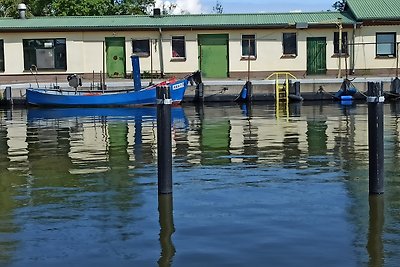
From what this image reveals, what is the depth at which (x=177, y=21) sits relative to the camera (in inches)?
1865

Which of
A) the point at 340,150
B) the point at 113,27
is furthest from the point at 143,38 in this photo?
the point at 340,150

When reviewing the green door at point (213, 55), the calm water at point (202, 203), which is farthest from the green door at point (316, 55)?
the calm water at point (202, 203)

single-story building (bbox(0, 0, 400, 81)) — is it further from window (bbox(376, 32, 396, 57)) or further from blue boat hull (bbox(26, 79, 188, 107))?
blue boat hull (bbox(26, 79, 188, 107))

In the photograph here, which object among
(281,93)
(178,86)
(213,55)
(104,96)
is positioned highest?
(213,55)

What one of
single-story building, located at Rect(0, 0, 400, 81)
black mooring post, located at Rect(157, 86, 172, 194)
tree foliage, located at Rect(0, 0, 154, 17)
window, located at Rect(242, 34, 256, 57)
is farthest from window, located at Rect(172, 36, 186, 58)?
black mooring post, located at Rect(157, 86, 172, 194)

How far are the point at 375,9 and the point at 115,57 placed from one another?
1595cm

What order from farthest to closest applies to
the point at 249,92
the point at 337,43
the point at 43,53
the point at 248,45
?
the point at 43,53 < the point at 337,43 < the point at 248,45 < the point at 249,92

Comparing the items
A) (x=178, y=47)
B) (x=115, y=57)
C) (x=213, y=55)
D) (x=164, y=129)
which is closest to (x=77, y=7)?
(x=115, y=57)

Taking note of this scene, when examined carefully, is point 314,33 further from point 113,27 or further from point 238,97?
point 113,27

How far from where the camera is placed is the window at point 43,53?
1831 inches

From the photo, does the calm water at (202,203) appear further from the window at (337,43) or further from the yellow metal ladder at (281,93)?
the window at (337,43)

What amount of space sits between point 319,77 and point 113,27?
12205mm

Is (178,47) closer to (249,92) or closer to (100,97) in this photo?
(249,92)

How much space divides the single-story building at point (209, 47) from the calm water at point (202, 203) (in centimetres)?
2362
